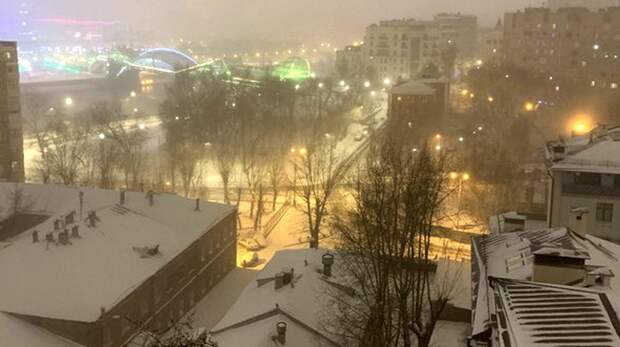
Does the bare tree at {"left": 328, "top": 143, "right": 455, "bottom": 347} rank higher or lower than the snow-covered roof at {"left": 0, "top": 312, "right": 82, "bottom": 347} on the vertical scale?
higher

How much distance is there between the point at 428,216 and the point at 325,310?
12.2 feet

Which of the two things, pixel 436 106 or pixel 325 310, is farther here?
pixel 436 106

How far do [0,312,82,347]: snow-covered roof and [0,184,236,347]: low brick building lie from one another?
9 centimetres

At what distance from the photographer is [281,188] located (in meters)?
39.5

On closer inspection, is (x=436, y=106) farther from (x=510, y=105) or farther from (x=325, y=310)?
(x=325, y=310)

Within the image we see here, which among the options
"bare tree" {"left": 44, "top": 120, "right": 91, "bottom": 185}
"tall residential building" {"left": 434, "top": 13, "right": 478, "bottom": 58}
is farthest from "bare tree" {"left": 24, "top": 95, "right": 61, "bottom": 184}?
"tall residential building" {"left": 434, "top": 13, "right": 478, "bottom": 58}

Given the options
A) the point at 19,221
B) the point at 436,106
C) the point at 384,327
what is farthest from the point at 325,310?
the point at 436,106

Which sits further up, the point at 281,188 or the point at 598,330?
the point at 598,330

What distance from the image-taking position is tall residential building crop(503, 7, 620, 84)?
7150cm

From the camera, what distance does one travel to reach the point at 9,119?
39.8m

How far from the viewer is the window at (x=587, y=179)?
21.7 m

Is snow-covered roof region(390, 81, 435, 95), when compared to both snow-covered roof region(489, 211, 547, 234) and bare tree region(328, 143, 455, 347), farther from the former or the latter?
bare tree region(328, 143, 455, 347)

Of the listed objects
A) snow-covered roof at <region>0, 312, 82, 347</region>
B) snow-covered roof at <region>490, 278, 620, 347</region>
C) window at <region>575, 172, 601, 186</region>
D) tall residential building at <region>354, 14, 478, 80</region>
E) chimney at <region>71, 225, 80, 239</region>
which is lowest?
snow-covered roof at <region>0, 312, 82, 347</region>

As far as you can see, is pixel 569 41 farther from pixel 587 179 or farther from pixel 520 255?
pixel 520 255
